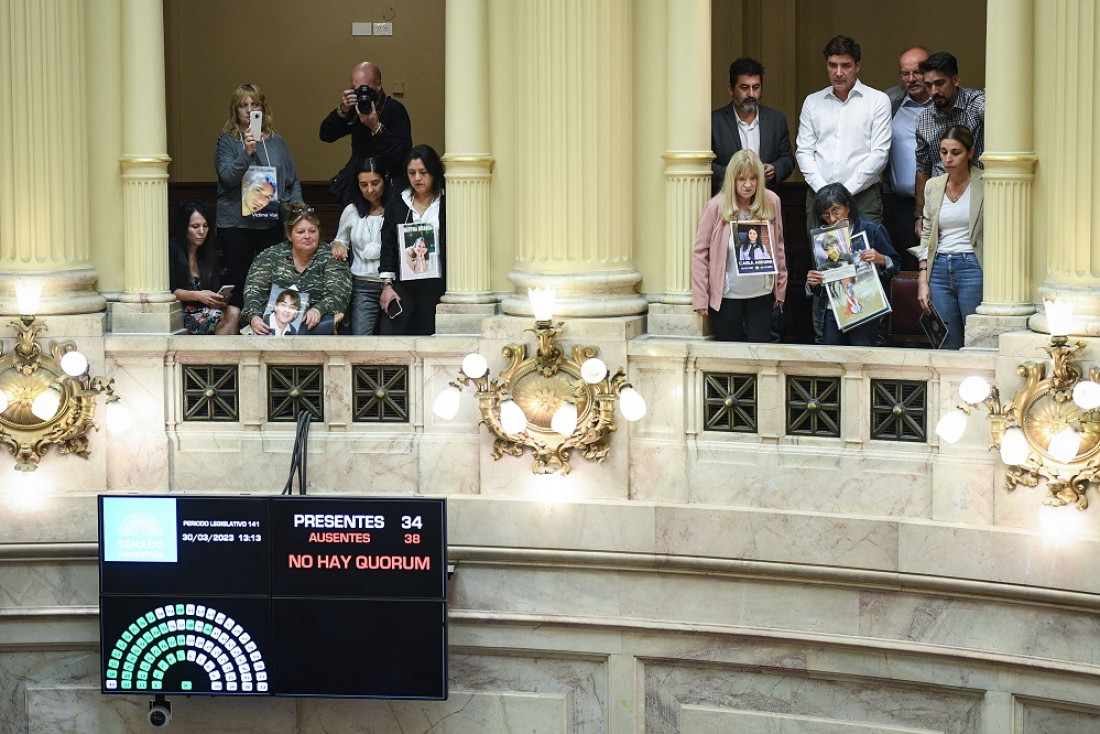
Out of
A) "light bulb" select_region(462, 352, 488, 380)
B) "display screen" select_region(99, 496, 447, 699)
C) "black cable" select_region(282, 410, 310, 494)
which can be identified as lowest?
"display screen" select_region(99, 496, 447, 699)

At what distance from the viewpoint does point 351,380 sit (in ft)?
44.9

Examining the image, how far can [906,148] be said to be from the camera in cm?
1358

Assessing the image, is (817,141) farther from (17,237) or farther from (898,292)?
(17,237)

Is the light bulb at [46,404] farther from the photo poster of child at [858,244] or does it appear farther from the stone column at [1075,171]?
the stone column at [1075,171]

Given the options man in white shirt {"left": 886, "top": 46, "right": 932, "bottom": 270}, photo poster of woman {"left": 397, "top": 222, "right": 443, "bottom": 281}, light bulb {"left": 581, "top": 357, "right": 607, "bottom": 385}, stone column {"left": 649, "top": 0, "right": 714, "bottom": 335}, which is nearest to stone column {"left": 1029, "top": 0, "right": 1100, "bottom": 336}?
man in white shirt {"left": 886, "top": 46, "right": 932, "bottom": 270}

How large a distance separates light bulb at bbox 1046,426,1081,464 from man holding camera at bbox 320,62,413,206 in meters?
4.33

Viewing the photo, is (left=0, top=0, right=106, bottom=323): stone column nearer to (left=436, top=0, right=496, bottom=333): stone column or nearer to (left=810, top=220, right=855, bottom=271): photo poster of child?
(left=436, top=0, right=496, bottom=333): stone column

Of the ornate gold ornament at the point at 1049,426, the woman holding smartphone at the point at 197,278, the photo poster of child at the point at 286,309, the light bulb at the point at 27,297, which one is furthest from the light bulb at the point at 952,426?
the light bulb at the point at 27,297

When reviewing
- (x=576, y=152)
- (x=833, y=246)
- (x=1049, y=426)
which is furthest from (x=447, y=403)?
(x=1049, y=426)

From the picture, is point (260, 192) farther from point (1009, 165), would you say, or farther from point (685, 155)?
point (1009, 165)

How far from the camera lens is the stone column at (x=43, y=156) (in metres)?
13.7

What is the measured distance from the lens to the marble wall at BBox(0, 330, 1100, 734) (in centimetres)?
1249

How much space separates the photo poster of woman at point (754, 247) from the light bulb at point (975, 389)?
150 centimetres

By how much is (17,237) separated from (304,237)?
173cm
